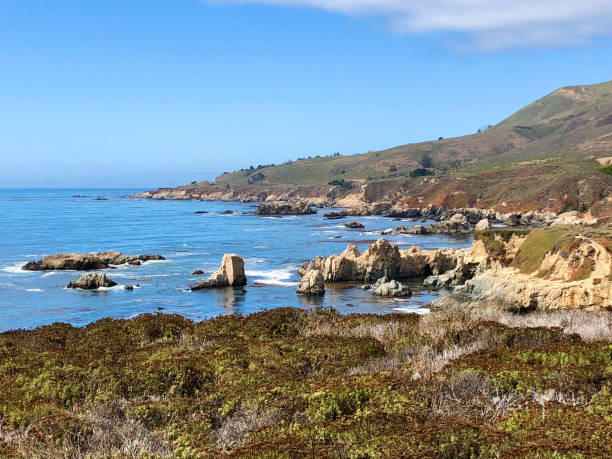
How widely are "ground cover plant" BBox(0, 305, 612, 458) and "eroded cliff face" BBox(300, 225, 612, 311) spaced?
30.9 ft

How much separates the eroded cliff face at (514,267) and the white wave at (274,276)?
204cm

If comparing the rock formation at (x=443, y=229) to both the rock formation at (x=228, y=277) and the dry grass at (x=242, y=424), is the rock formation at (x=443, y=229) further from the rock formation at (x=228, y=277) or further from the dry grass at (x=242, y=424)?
the dry grass at (x=242, y=424)

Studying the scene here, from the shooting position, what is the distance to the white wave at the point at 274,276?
Answer: 5062 centimetres

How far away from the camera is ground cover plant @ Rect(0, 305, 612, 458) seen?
29.9 feet

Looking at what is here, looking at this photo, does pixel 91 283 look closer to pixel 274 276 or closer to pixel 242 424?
pixel 274 276

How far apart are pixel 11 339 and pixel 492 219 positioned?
10318 centimetres

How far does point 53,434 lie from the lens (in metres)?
10.1

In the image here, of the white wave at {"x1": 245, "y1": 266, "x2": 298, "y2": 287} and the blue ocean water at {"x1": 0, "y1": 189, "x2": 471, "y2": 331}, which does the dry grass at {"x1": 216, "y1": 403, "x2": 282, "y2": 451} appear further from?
the white wave at {"x1": 245, "y1": 266, "x2": 298, "y2": 287}

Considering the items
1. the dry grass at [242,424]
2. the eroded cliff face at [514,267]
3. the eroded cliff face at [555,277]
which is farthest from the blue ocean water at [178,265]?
the dry grass at [242,424]

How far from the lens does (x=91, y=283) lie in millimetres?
48938

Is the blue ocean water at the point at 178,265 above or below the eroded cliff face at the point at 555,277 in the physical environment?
below

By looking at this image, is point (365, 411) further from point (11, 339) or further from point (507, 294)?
point (507, 294)

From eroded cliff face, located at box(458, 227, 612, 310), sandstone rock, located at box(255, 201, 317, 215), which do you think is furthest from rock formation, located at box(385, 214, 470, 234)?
eroded cliff face, located at box(458, 227, 612, 310)

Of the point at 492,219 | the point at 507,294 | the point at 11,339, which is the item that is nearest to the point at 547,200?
the point at 492,219
